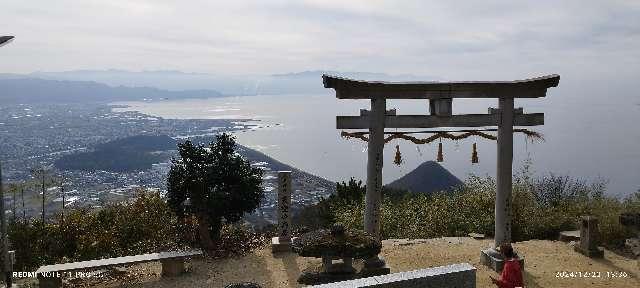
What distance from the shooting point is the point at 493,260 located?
8914 millimetres

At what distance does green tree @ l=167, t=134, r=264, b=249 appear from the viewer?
10.5m

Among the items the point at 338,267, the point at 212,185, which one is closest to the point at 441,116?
the point at 338,267

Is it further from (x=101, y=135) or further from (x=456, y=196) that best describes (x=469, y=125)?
(x=101, y=135)

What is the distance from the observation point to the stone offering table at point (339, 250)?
305 inches

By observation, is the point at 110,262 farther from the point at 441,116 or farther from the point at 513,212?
the point at 513,212

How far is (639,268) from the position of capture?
9117 mm

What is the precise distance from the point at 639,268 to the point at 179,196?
32.9 ft

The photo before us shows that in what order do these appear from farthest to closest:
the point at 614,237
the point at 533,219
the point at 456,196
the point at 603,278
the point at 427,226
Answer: the point at 456,196
the point at 427,226
the point at 533,219
the point at 614,237
the point at 603,278

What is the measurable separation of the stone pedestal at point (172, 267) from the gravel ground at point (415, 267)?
18 centimetres

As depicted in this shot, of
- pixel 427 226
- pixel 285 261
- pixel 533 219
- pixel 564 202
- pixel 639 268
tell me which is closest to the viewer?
pixel 639 268

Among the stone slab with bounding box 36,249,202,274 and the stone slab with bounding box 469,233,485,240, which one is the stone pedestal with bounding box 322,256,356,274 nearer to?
the stone slab with bounding box 36,249,202,274

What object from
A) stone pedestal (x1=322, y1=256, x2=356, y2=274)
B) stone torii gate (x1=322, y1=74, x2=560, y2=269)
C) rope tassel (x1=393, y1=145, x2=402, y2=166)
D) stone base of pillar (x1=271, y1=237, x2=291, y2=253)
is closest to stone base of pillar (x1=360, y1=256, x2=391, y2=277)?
stone pedestal (x1=322, y1=256, x2=356, y2=274)

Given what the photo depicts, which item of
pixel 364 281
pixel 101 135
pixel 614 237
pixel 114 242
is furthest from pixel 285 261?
pixel 101 135

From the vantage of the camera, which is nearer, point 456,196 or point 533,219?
point 533,219
